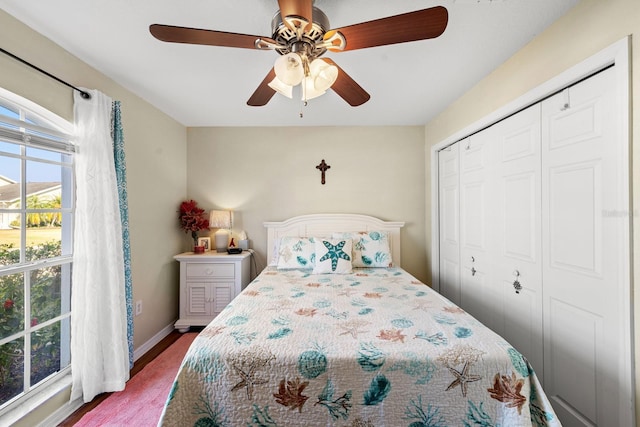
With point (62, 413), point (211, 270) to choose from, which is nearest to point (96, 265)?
point (62, 413)

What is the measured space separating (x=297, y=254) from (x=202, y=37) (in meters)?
1.98

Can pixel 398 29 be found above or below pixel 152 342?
above

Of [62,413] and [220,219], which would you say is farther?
[220,219]

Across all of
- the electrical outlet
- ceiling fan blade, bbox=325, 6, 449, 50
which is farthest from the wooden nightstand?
ceiling fan blade, bbox=325, 6, 449, 50

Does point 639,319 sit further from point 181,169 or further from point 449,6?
point 181,169

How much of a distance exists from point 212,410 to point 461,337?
115 cm

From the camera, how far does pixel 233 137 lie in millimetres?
3285

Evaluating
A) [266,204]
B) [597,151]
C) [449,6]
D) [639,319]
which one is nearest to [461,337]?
[639,319]

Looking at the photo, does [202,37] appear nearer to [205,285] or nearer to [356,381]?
[356,381]

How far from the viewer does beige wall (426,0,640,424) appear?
117cm

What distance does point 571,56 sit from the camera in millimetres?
1446

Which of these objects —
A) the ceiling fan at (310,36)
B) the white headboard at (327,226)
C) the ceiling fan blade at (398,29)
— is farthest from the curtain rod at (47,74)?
the white headboard at (327,226)

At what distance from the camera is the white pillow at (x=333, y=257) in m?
2.55

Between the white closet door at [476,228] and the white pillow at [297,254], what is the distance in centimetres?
145
